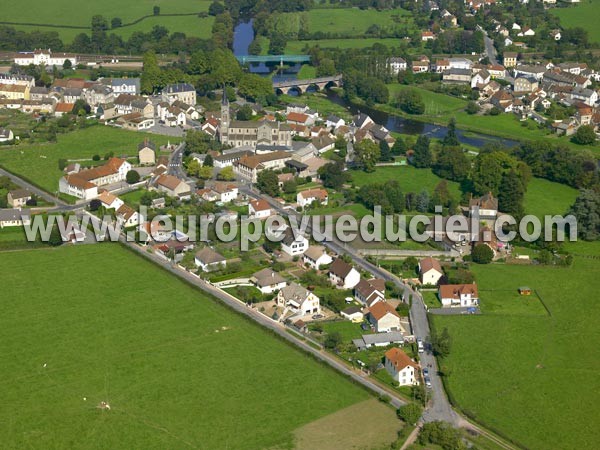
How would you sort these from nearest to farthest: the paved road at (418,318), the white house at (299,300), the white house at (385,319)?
the paved road at (418,318) → the white house at (385,319) → the white house at (299,300)

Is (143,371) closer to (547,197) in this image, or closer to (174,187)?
(174,187)

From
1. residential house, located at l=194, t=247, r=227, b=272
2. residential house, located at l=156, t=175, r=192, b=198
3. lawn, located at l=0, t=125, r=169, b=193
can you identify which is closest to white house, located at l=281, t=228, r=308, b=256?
residential house, located at l=194, t=247, r=227, b=272

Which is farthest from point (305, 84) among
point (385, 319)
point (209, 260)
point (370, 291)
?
point (385, 319)

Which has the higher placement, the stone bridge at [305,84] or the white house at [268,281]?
the stone bridge at [305,84]

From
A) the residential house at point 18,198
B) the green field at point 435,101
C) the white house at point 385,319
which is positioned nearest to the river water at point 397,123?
the green field at point 435,101

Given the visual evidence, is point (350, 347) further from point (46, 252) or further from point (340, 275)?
point (46, 252)

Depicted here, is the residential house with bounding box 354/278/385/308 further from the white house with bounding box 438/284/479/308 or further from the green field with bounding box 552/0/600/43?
the green field with bounding box 552/0/600/43

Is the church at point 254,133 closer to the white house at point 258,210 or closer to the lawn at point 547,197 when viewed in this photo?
the white house at point 258,210
